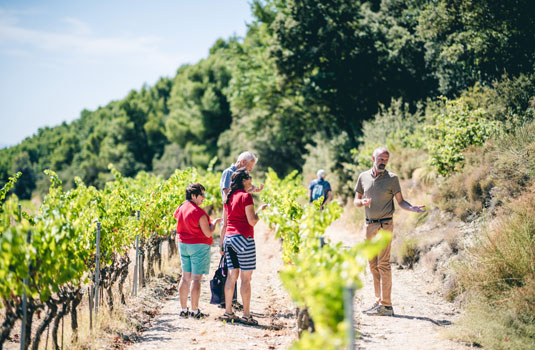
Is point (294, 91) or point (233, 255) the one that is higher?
point (294, 91)

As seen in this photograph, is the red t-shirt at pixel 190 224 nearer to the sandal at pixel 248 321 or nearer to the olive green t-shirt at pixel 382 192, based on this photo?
the sandal at pixel 248 321

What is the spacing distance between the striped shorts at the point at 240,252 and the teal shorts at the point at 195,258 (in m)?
0.43

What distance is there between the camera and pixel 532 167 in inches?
272

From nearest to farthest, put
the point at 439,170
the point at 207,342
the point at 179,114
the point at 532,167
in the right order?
the point at 207,342
the point at 532,167
the point at 439,170
the point at 179,114

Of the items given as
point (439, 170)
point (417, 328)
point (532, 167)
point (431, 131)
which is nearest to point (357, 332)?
point (417, 328)

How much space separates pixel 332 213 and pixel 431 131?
27.2ft

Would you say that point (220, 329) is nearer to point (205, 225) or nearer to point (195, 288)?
point (195, 288)

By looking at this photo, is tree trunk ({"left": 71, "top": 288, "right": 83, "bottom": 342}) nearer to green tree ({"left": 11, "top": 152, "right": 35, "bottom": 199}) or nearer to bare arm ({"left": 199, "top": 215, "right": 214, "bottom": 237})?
bare arm ({"left": 199, "top": 215, "right": 214, "bottom": 237})

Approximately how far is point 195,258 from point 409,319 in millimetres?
2998

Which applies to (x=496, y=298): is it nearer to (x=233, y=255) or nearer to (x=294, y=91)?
(x=233, y=255)

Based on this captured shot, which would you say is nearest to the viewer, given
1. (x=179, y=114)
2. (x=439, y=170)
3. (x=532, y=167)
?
(x=532, y=167)

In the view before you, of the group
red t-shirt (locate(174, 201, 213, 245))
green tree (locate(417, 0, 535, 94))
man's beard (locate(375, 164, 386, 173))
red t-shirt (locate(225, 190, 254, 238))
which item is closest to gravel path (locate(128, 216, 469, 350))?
red t-shirt (locate(174, 201, 213, 245))

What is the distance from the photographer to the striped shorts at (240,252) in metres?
5.31

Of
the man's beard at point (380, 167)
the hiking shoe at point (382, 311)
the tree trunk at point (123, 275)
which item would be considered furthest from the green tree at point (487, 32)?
the tree trunk at point (123, 275)
